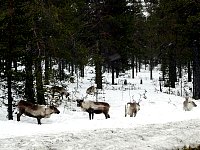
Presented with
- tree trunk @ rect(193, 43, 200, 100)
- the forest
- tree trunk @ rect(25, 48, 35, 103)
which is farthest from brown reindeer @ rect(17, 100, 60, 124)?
tree trunk @ rect(193, 43, 200, 100)

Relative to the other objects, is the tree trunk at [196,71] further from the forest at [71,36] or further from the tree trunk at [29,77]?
the tree trunk at [29,77]

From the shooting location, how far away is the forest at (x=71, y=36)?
15.8 m

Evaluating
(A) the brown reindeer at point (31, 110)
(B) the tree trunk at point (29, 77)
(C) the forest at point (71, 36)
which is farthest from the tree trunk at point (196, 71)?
(A) the brown reindeer at point (31, 110)

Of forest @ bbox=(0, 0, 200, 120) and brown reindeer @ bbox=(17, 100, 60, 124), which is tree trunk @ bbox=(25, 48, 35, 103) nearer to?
forest @ bbox=(0, 0, 200, 120)

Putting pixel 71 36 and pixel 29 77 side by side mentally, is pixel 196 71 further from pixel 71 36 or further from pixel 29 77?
pixel 29 77

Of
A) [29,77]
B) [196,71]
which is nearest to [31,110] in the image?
[29,77]

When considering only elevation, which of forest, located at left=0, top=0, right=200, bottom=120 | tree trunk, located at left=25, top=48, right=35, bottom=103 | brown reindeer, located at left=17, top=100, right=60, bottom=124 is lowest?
brown reindeer, located at left=17, top=100, right=60, bottom=124

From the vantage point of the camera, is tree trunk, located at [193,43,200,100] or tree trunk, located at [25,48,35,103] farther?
tree trunk, located at [193,43,200,100]

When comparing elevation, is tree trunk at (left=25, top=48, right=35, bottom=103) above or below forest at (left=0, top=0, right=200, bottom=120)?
below

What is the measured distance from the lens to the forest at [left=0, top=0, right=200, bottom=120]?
624 inches

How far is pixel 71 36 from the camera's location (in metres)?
15.7

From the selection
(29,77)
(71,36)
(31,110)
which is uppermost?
(71,36)

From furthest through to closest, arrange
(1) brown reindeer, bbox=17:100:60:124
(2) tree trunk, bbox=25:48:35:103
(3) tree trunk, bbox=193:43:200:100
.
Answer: (3) tree trunk, bbox=193:43:200:100 < (2) tree trunk, bbox=25:48:35:103 < (1) brown reindeer, bbox=17:100:60:124

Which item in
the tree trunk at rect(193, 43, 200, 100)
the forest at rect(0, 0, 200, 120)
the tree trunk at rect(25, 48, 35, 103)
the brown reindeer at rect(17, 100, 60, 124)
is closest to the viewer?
the brown reindeer at rect(17, 100, 60, 124)
